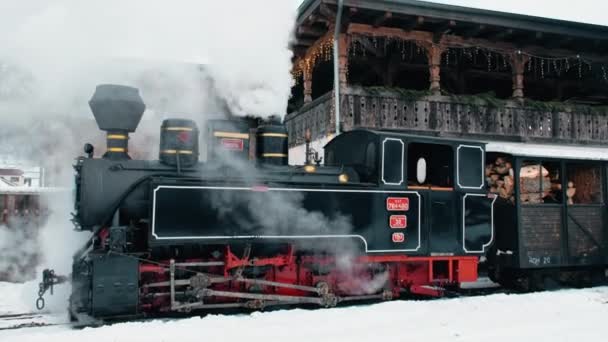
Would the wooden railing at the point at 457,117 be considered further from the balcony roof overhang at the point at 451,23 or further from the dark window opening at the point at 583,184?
the dark window opening at the point at 583,184

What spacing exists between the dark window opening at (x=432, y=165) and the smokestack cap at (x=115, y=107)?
3603mm

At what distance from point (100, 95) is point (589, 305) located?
6469 millimetres

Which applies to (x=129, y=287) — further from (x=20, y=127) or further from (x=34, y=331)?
(x=20, y=127)

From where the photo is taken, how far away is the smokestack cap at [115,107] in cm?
533

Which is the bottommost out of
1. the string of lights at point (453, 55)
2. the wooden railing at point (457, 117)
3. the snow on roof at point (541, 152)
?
the snow on roof at point (541, 152)

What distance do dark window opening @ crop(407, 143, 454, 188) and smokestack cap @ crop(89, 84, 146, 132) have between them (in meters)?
3.60

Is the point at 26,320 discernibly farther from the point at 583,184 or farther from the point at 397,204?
the point at 583,184

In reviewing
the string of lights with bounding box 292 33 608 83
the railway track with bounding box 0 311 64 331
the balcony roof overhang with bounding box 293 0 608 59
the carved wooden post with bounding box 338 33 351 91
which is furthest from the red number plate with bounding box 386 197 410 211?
the string of lights with bounding box 292 33 608 83

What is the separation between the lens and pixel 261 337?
446cm

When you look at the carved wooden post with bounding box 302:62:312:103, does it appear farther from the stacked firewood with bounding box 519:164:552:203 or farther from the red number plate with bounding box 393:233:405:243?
the red number plate with bounding box 393:233:405:243

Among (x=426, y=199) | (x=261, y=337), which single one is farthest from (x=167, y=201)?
(x=426, y=199)

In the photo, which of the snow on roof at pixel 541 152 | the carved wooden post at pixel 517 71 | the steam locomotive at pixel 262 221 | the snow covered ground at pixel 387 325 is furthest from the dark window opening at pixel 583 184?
the carved wooden post at pixel 517 71

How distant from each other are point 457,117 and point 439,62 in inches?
53.7

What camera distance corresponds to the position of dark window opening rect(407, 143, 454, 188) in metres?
6.70
